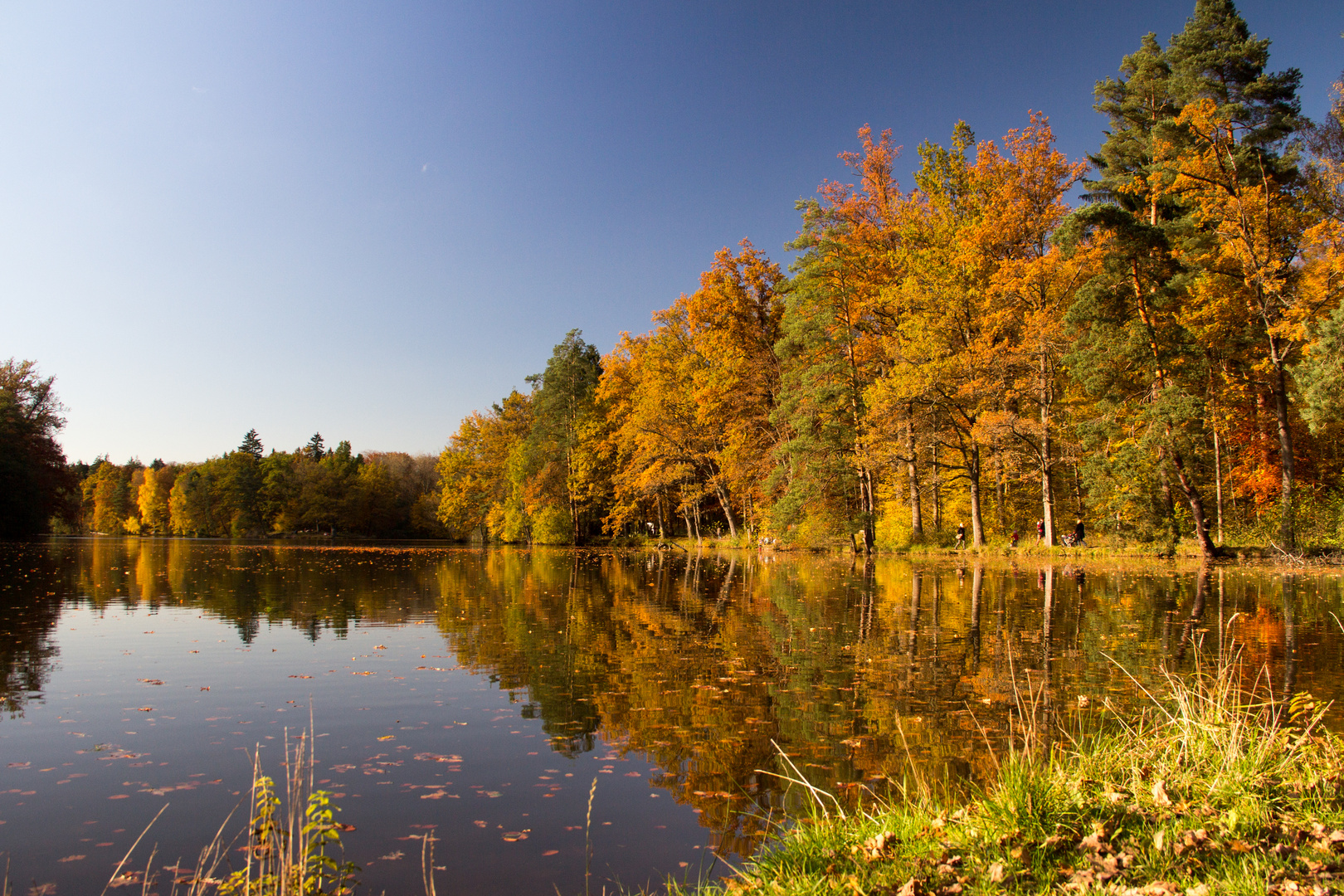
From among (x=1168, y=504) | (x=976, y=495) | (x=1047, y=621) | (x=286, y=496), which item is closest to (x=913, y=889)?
(x=1047, y=621)

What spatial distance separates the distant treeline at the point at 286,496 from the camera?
9088 cm

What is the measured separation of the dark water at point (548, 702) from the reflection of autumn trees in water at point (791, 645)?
58 mm

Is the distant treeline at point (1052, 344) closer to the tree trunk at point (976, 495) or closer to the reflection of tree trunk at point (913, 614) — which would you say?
the tree trunk at point (976, 495)

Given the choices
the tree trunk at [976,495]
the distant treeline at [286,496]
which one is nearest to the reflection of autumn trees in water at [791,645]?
the tree trunk at [976,495]

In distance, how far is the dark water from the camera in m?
4.67

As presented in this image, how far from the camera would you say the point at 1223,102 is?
26172mm

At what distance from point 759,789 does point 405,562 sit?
1248 inches

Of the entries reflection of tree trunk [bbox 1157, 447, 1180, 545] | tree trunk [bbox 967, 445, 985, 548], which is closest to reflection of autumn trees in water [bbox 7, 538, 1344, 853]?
reflection of tree trunk [bbox 1157, 447, 1180, 545]

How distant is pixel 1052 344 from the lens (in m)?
27.1

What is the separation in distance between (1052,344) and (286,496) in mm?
94193

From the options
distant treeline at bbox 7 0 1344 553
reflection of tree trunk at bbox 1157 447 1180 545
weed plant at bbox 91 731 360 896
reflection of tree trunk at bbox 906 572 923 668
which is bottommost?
reflection of tree trunk at bbox 906 572 923 668

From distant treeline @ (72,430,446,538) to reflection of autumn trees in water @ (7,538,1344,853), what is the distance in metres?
69.2

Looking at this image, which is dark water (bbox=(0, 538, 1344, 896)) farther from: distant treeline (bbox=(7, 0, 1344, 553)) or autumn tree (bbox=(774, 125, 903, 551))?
autumn tree (bbox=(774, 125, 903, 551))

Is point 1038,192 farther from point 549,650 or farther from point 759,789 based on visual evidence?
point 759,789
